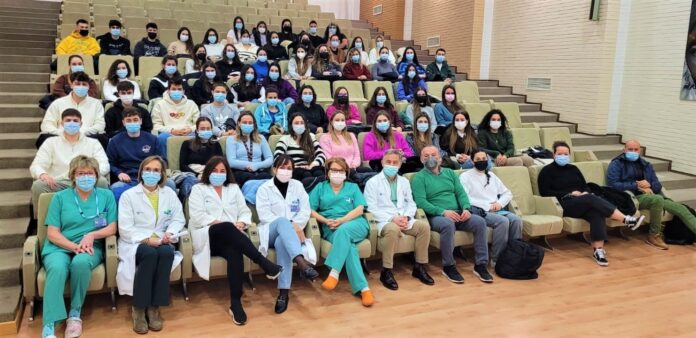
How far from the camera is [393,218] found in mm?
4277

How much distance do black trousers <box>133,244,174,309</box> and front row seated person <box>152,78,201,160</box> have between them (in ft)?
6.21

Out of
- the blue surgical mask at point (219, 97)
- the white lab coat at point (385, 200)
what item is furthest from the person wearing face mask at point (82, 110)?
the white lab coat at point (385, 200)

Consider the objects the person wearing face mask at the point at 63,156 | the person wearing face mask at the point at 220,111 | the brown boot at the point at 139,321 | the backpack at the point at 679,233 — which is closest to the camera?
the brown boot at the point at 139,321

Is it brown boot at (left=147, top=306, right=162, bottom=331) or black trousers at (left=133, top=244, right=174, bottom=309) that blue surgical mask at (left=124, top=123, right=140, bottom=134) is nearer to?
black trousers at (left=133, top=244, right=174, bottom=309)

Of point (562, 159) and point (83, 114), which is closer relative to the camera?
point (83, 114)

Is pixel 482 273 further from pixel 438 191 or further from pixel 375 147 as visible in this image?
pixel 375 147

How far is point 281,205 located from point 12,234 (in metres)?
1.84

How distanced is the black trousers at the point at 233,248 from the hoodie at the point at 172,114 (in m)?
1.83

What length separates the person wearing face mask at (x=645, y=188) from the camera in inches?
206

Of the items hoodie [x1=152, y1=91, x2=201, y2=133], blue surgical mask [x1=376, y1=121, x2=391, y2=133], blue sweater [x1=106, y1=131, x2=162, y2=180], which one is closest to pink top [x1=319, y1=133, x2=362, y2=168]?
blue surgical mask [x1=376, y1=121, x2=391, y2=133]

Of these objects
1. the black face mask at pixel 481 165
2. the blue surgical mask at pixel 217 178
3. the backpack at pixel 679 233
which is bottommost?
the backpack at pixel 679 233

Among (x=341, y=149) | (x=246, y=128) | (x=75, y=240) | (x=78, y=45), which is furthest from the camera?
(x=78, y=45)

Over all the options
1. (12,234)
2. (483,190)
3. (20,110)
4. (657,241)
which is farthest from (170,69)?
(657,241)

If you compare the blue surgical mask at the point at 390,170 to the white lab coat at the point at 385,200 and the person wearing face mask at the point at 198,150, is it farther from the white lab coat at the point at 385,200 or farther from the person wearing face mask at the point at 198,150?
the person wearing face mask at the point at 198,150
